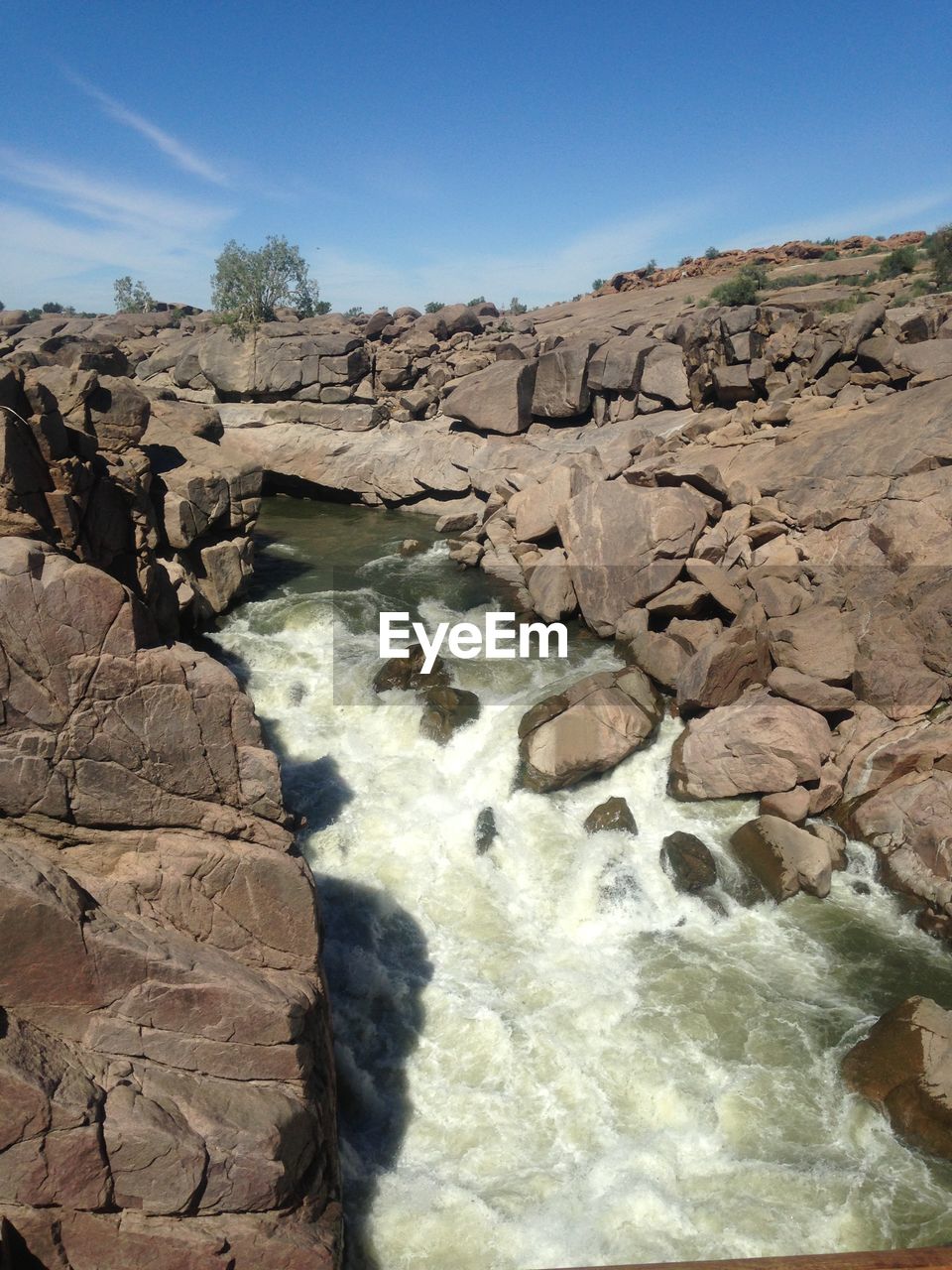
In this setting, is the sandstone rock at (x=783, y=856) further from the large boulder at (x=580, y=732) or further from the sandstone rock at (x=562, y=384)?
the sandstone rock at (x=562, y=384)

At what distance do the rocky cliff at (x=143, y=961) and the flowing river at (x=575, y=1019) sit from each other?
2022 mm

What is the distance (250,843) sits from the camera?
8844mm

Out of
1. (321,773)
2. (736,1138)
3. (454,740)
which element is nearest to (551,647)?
(454,740)

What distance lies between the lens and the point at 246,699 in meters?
8.99

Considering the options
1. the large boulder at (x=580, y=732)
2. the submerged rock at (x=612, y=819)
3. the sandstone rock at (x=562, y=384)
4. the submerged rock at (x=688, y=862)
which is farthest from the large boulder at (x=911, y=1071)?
the sandstone rock at (x=562, y=384)

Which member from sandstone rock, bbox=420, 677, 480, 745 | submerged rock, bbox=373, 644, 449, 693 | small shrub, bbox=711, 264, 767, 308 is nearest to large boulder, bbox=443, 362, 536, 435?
small shrub, bbox=711, 264, 767, 308

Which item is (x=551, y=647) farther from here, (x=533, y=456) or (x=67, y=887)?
(x=67, y=887)

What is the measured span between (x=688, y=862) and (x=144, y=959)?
8700 millimetres

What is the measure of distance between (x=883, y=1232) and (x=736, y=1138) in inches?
64.3

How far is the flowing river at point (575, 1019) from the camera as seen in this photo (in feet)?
29.5

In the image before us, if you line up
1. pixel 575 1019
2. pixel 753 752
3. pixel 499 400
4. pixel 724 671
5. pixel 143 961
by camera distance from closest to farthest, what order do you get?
pixel 143 961 < pixel 575 1019 < pixel 753 752 < pixel 724 671 < pixel 499 400

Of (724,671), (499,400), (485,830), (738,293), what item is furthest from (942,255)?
(485,830)

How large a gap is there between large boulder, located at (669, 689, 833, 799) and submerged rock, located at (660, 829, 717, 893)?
1443 mm

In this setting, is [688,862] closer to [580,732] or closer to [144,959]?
[580,732]
